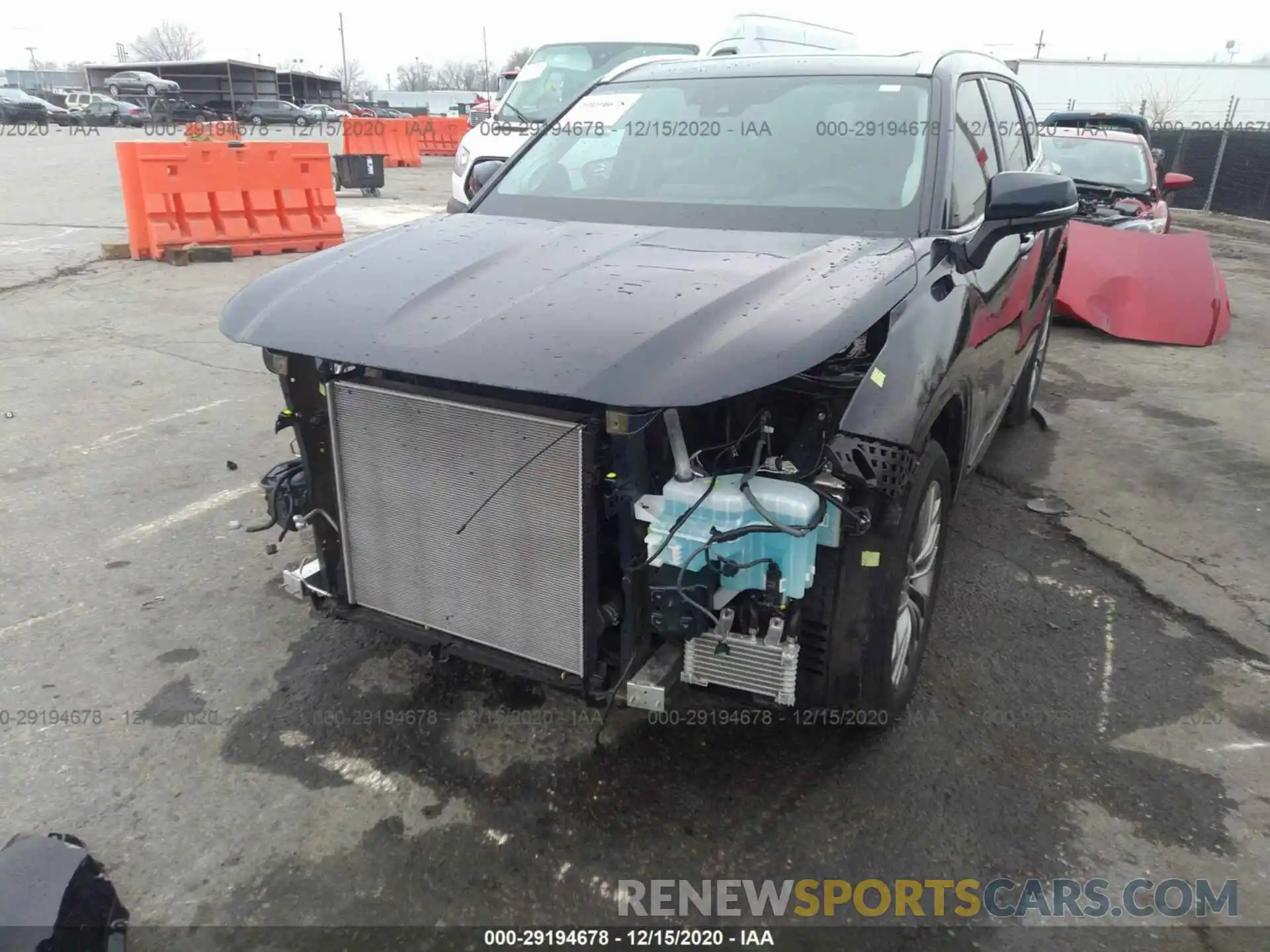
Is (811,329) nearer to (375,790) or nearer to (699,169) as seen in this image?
(699,169)

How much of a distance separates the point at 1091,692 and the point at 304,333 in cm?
278

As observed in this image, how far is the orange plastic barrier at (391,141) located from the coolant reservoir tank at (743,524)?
84.9 ft

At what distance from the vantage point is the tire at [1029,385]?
530cm

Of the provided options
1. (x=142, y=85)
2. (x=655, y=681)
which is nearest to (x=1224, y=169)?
(x=655, y=681)

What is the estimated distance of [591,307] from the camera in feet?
7.59

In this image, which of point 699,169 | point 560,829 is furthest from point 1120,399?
point 560,829

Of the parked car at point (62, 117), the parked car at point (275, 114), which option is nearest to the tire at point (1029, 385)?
the parked car at point (275, 114)

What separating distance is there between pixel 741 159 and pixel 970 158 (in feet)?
2.80

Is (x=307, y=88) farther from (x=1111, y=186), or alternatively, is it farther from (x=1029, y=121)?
(x=1029, y=121)

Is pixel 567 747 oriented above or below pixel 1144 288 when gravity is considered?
below

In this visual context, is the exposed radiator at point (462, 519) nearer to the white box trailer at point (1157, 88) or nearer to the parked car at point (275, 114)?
the white box trailer at point (1157, 88)

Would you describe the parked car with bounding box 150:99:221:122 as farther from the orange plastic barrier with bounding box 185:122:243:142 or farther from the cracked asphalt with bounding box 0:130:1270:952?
the cracked asphalt with bounding box 0:130:1270:952

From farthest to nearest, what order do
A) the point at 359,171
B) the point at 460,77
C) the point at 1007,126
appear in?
1. the point at 460,77
2. the point at 359,171
3. the point at 1007,126

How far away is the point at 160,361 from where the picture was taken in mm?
6602
